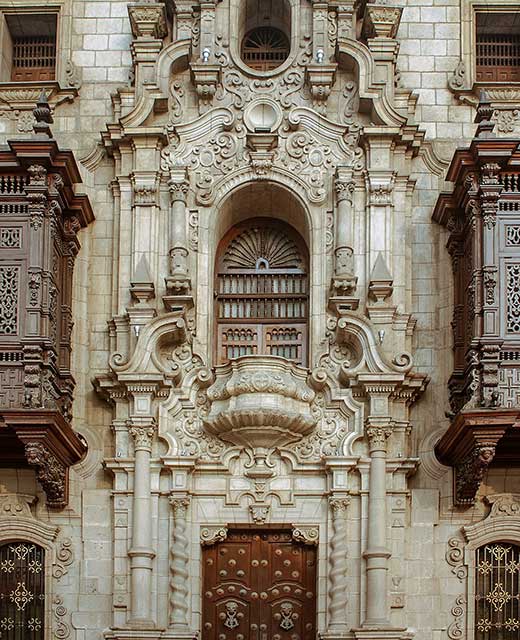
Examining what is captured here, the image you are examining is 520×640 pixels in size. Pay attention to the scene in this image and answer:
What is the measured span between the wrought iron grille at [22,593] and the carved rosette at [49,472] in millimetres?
808

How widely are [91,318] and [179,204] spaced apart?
2.24 m

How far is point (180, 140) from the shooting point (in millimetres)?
26547

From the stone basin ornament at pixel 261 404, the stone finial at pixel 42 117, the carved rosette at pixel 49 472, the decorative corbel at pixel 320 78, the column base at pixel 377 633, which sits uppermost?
the decorative corbel at pixel 320 78

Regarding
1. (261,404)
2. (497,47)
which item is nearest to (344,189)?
(261,404)

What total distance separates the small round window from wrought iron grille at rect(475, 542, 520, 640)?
28.8 ft

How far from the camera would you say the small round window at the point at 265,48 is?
27.8 meters

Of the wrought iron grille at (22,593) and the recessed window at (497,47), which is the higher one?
the recessed window at (497,47)

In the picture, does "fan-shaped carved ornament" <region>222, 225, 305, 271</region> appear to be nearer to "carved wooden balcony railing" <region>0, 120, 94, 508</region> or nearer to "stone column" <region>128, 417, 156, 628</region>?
"carved wooden balcony railing" <region>0, 120, 94, 508</region>

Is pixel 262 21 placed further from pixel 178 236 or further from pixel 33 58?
pixel 178 236

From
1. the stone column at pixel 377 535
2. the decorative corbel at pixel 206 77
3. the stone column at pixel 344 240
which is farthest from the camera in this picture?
the decorative corbel at pixel 206 77

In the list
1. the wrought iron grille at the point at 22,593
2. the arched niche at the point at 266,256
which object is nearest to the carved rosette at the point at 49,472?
the wrought iron grille at the point at 22,593

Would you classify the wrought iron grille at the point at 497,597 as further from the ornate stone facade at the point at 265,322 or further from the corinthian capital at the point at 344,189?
the corinthian capital at the point at 344,189

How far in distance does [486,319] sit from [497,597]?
413 cm

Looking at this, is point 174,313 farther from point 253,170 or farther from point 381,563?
point 381,563
